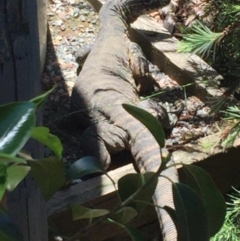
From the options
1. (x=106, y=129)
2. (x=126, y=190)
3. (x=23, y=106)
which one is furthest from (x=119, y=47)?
(x=23, y=106)

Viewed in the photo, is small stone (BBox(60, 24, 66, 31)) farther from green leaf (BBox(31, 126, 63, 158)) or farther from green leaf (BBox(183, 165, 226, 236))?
green leaf (BBox(31, 126, 63, 158))

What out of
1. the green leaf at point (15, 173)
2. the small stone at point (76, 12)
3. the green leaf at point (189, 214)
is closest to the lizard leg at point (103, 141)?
the small stone at point (76, 12)

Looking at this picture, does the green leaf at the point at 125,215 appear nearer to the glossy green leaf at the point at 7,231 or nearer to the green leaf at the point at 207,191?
the green leaf at the point at 207,191

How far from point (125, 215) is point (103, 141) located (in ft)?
4.32

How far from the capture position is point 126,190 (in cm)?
108

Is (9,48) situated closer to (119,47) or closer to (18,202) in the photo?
(18,202)

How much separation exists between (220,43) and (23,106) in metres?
1.54

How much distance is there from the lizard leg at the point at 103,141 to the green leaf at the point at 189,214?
1.38 m

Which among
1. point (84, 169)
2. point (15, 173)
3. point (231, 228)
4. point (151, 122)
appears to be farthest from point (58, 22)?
point (15, 173)

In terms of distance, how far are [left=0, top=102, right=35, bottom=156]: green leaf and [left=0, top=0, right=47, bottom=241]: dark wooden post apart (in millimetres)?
184

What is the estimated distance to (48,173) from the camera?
38.8 inches

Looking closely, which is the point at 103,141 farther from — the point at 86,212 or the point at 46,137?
the point at 46,137

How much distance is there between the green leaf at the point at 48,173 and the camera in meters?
0.96

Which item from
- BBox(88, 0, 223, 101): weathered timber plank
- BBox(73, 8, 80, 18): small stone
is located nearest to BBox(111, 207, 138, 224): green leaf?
BBox(88, 0, 223, 101): weathered timber plank
